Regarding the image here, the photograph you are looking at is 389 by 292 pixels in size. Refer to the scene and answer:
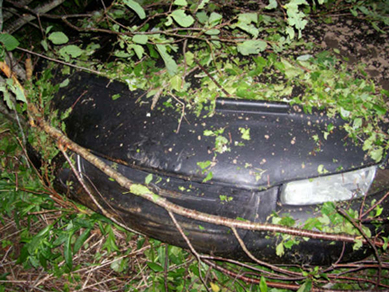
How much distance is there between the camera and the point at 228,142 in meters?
1.37

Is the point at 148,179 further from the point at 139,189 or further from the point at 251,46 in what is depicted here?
the point at 251,46

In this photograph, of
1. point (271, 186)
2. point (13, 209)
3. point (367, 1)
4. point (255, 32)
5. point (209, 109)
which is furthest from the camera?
point (13, 209)

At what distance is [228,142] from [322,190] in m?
0.52

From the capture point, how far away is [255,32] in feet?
5.12

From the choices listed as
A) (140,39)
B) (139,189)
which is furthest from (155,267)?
(140,39)

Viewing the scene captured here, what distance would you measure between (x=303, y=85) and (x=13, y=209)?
238 centimetres

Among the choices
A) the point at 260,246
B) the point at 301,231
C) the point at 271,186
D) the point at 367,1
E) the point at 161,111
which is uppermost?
the point at 367,1

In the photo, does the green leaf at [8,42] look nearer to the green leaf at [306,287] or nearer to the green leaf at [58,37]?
the green leaf at [58,37]

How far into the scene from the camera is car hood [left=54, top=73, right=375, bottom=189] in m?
1.34

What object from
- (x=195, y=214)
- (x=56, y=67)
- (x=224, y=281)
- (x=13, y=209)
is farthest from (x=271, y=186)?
(x=13, y=209)

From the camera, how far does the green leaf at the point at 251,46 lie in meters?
1.59

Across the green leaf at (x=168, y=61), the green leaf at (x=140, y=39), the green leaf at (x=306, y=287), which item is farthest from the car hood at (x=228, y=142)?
the green leaf at (x=306, y=287)

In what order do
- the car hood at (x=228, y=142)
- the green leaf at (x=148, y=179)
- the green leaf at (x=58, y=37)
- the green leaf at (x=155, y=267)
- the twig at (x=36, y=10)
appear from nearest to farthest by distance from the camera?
1. the car hood at (x=228, y=142)
2. the green leaf at (x=148, y=179)
3. the green leaf at (x=58, y=37)
4. the green leaf at (x=155, y=267)
5. the twig at (x=36, y=10)

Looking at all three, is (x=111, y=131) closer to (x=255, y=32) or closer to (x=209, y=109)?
(x=209, y=109)
